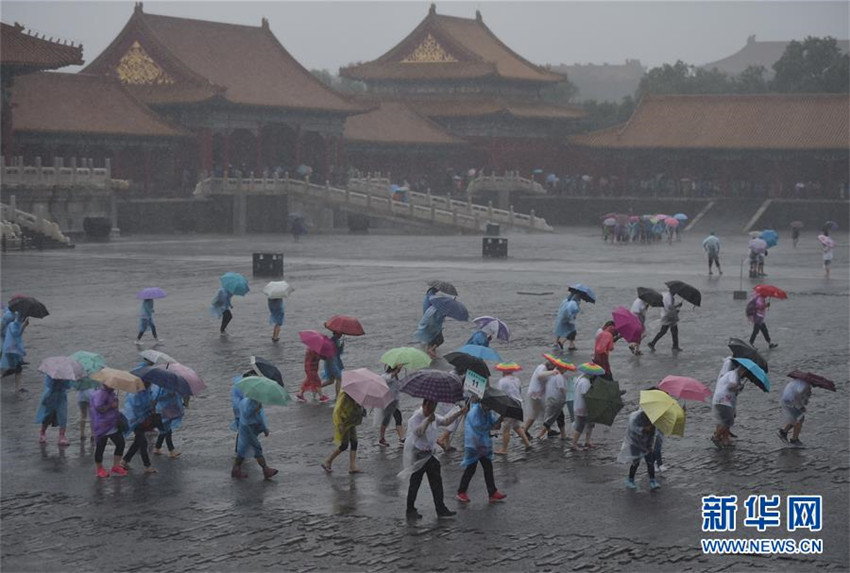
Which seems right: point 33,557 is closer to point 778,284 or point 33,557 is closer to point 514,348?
point 514,348

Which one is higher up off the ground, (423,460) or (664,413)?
(664,413)

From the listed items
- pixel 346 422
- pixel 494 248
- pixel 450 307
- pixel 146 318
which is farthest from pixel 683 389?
pixel 494 248

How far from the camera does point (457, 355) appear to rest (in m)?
14.0

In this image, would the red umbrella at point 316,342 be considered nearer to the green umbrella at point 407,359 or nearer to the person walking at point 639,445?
the green umbrella at point 407,359

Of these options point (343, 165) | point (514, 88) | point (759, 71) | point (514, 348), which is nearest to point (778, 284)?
point (514, 348)

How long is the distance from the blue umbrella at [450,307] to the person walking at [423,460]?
7.37m

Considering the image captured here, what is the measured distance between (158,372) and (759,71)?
3854 inches

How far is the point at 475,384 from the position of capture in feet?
43.9

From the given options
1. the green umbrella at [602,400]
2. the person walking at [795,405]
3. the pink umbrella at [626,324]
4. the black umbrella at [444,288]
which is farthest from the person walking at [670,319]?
the green umbrella at [602,400]

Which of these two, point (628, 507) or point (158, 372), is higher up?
point (158, 372)

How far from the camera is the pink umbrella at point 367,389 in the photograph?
13852 mm

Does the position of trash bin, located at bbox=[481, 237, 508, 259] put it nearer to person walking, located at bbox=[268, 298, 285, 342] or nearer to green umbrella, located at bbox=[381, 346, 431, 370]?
person walking, located at bbox=[268, 298, 285, 342]

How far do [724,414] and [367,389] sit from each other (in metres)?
4.34

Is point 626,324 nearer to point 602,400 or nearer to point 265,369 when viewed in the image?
point 602,400
